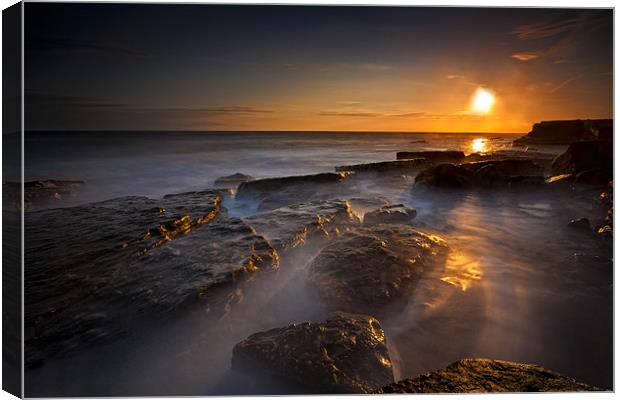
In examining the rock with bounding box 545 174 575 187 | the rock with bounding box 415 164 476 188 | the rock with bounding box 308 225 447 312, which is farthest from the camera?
the rock with bounding box 415 164 476 188

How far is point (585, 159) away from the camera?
11.9 feet

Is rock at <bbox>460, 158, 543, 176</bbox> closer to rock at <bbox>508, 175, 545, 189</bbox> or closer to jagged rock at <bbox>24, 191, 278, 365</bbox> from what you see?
rock at <bbox>508, 175, 545, 189</bbox>

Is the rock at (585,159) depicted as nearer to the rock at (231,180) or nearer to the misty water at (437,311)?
the misty water at (437,311)

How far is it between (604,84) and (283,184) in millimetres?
3020

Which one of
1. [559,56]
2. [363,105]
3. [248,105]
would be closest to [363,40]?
[363,105]

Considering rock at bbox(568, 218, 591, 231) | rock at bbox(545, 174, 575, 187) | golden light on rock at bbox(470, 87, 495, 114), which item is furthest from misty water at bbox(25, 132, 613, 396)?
golden light on rock at bbox(470, 87, 495, 114)

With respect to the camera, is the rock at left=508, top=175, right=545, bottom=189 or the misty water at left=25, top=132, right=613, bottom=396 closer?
the misty water at left=25, top=132, right=613, bottom=396

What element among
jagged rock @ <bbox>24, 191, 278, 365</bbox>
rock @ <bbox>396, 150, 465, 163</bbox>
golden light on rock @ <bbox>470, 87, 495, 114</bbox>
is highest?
golden light on rock @ <bbox>470, 87, 495, 114</bbox>

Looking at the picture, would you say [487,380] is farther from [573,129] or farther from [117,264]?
[573,129]

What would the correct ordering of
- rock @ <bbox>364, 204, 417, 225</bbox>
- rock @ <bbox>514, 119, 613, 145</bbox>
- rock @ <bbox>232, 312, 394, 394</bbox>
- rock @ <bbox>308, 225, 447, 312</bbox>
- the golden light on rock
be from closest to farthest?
rock @ <bbox>232, 312, 394, 394</bbox> < rock @ <bbox>308, 225, 447, 312</bbox> < rock @ <bbox>514, 119, 613, 145</bbox> < the golden light on rock < rock @ <bbox>364, 204, 417, 225</bbox>

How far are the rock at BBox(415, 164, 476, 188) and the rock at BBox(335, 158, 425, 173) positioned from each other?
1.70ft

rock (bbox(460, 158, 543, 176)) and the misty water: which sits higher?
rock (bbox(460, 158, 543, 176))

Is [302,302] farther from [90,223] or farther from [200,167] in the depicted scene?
[200,167]

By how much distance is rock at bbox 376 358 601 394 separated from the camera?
67.2 inches
